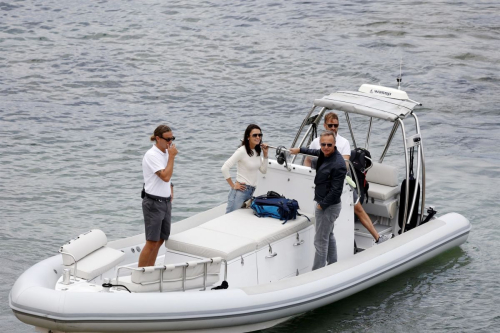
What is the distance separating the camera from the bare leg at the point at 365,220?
8.41m

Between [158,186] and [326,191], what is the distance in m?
1.45

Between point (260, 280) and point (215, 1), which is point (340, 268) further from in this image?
point (215, 1)

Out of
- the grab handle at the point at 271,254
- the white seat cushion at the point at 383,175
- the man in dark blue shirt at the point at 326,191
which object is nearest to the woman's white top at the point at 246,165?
the man in dark blue shirt at the point at 326,191

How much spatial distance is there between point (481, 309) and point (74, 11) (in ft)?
49.2

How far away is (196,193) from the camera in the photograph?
37.4 ft

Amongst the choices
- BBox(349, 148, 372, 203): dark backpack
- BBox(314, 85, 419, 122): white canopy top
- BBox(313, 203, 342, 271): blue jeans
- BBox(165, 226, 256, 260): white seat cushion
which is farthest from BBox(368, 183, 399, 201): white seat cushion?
BBox(165, 226, 256, 260): white seat cushion

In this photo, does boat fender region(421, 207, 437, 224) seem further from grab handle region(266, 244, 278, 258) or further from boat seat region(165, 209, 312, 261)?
grab handle region(266, 244, 278, 258)

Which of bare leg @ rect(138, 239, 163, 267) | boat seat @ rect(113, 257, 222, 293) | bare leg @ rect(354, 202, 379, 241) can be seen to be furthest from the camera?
bare leg @ rect(354, 202, 379, 241)

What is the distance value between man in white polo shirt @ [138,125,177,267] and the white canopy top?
7.00 feet

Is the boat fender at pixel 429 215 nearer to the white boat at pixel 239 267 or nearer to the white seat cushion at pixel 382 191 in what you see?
the white boat at pixel 239 267

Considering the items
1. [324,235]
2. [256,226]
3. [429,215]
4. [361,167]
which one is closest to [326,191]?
[324,235]

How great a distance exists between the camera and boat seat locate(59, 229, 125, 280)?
6.97m

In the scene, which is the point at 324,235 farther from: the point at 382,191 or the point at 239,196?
the point at 382,191

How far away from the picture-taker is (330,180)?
755 centimetres
